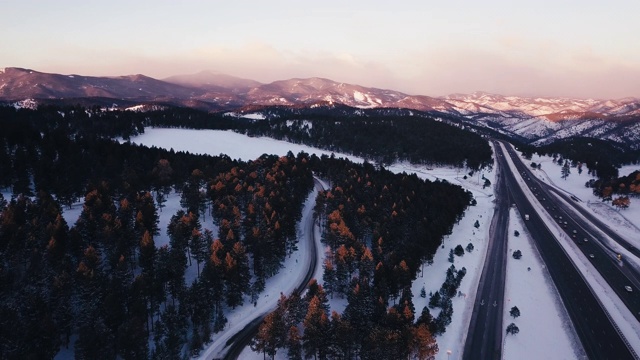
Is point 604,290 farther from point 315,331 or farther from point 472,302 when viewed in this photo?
point 315,331

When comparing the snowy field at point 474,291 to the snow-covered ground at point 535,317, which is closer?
the snow-covered ground at point 535,317

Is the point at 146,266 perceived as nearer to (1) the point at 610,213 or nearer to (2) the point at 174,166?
(2) the point at 174,166

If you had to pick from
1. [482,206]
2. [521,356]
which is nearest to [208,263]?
[521,356]

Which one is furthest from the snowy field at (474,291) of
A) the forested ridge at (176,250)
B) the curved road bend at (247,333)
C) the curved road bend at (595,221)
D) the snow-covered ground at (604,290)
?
the curved road bend at (595,221)

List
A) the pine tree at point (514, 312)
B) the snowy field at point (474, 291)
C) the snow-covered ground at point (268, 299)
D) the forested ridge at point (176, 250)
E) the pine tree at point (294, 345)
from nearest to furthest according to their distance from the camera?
the forested ridge at point (176, 250)
the pine tree at point (294, 345)
the snow-covered ground at point (268, 299)
the snowy field at point (474, 291)
the pine tree at point (514, 312)

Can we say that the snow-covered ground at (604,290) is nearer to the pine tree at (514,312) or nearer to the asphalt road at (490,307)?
the asphalt road at (490,307)
